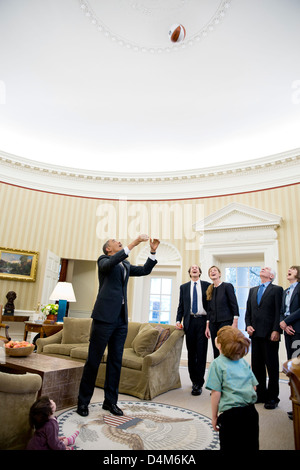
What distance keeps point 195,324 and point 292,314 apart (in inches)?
47.2

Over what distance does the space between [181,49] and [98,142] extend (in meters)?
2.90

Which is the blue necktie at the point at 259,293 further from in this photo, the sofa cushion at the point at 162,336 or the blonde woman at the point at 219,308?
the sofa cushion at the point at 162,336

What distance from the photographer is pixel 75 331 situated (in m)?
4.46

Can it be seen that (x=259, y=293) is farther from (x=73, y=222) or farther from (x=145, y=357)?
(x=73, y=222)

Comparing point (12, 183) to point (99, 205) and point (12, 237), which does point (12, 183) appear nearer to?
point (12, 237)

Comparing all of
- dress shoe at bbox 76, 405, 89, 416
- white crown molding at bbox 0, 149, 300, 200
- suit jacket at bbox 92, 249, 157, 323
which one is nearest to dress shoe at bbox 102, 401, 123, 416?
dress shoe at bbox 76, 405, 89, 416

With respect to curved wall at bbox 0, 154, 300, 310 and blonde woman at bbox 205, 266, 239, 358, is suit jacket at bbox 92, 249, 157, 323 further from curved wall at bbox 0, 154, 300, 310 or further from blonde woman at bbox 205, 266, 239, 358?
curved wall at bbox 0, 154, 300, 310

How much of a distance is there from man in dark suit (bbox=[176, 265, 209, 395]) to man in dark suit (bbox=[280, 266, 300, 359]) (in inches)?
37.8

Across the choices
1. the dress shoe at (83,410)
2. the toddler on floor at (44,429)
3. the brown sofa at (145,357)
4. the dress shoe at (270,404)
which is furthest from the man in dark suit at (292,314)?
the toddler on floor at (44,429)

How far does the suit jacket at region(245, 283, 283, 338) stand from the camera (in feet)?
10.7

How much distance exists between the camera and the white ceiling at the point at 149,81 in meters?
4.11

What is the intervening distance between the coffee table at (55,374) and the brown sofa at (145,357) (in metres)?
0.68

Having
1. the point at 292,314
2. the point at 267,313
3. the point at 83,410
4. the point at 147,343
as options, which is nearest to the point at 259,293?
the point at 267,313
